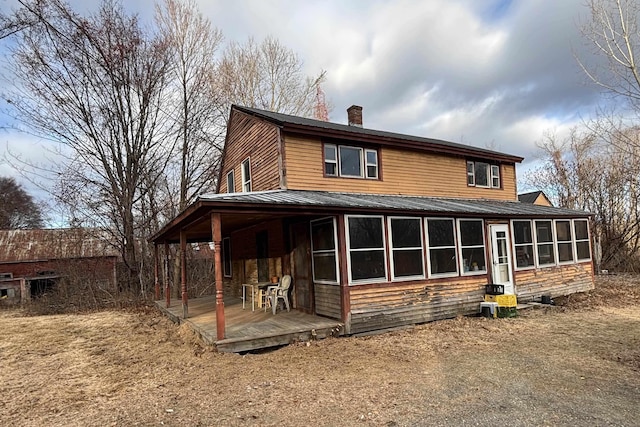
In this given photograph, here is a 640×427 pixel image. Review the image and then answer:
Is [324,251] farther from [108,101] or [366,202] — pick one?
[108,101]

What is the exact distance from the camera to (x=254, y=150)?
11.5 metres

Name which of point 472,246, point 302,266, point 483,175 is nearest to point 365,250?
point 302,266

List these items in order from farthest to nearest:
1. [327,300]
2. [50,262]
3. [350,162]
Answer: [50,262] → [350,162] → [327,300]

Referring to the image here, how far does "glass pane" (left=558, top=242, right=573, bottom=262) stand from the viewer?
12.4 metres

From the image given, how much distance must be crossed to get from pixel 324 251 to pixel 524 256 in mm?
6514

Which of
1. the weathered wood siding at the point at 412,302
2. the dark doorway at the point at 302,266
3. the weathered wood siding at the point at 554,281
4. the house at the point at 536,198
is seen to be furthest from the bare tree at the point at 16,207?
the house at the point at 536,198

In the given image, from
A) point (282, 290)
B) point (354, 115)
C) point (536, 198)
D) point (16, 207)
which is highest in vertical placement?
point (354, 115)

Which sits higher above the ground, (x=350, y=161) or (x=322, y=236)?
(x=350, y=161)

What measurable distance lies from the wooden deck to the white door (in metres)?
5.22

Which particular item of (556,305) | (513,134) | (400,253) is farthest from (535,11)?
(513,134)

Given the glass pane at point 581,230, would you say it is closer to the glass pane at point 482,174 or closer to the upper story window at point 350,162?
the glass pane at point 482,174

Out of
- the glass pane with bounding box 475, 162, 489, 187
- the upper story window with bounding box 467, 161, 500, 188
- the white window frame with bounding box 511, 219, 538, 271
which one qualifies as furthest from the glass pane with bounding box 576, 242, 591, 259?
the glass pane with bounding box 475, 162, 489, 187

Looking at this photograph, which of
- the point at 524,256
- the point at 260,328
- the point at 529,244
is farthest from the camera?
the point at 529,244

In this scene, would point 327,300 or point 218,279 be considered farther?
point 327,300
